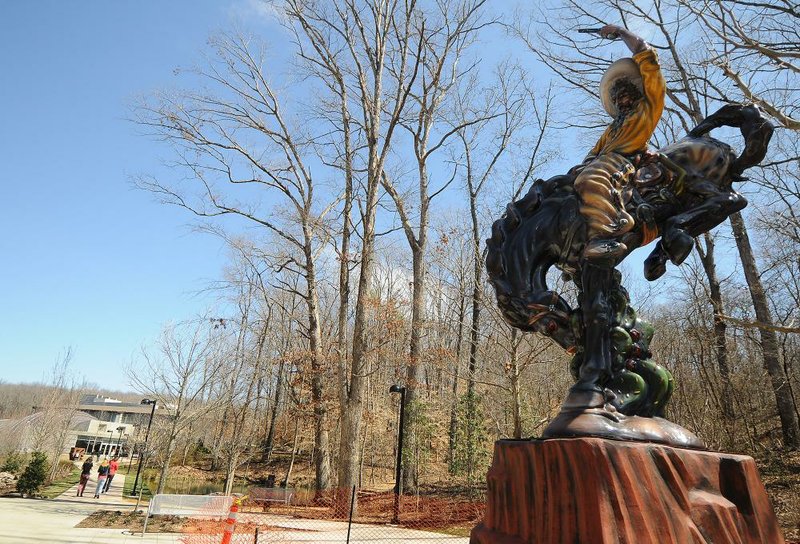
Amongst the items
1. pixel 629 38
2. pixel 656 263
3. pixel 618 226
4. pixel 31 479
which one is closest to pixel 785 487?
pixel 656 263

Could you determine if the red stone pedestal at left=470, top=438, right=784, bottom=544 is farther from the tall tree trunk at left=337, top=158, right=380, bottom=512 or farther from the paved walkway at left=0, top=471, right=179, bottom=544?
the tall tree trunk at left=337, top=158, right=380, bottom=512

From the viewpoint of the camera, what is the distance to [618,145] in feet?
8.11

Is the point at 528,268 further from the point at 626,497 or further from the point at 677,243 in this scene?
the point at 626,497

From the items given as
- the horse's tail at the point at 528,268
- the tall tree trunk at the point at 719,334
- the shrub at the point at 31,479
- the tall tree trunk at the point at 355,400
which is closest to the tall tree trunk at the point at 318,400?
the tall tree trunk at the point at 355,400

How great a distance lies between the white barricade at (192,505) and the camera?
11750 mm

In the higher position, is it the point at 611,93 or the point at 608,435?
the point at 611,93

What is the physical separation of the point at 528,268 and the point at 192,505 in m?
13.3

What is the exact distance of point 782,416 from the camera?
13.7 m

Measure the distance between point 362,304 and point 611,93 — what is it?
10.8 metres

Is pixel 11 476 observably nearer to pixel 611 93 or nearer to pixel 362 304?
pixel 362 304

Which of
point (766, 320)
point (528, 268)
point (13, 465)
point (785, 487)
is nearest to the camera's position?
point (528, 268)

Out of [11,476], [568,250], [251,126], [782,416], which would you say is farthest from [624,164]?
[11,476]

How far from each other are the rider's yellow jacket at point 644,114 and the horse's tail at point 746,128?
0.28m

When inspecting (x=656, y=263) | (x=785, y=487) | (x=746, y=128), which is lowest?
(x=785, y=487)
